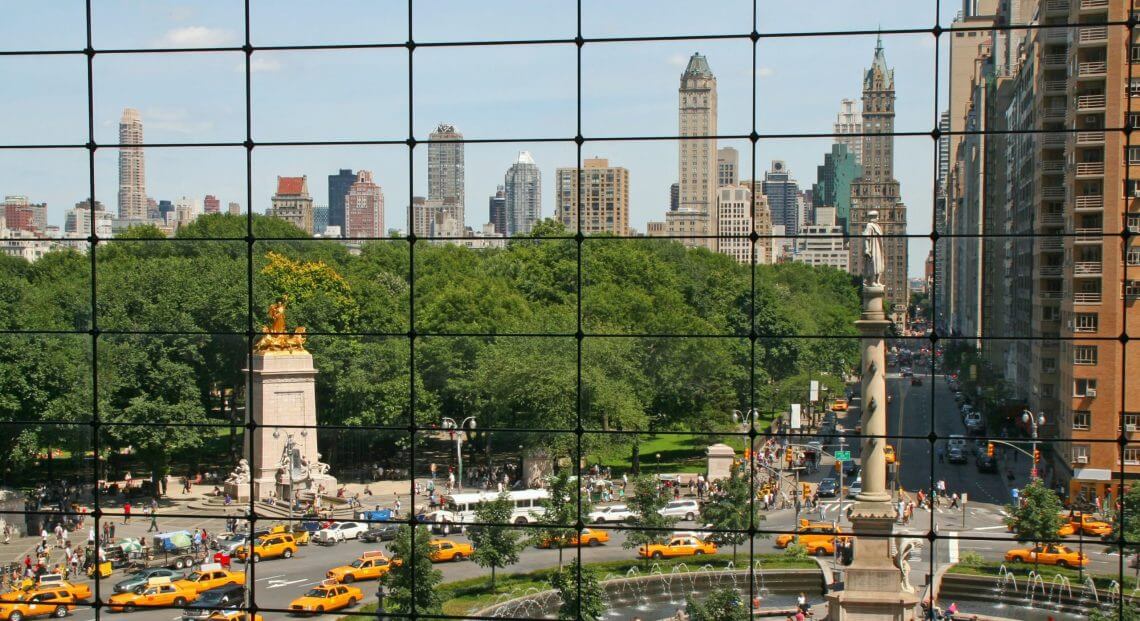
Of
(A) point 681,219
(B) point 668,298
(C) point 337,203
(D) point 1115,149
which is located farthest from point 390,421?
(C) point 337,203

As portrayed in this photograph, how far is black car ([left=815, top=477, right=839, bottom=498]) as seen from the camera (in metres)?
22.3

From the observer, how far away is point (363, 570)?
16109mm

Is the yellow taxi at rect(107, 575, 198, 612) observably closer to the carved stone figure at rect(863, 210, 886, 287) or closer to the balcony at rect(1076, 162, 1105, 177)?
the carved stone figure at rect(863, 210, 886, 287)

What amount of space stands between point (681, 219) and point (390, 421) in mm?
49816

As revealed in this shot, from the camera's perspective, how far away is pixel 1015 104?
31.6 m

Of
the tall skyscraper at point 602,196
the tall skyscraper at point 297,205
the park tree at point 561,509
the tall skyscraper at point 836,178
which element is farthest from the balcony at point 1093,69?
the tall skyscraper at point 836,178

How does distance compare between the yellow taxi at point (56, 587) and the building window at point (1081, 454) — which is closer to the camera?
the yellow taxi at point (56, 587)

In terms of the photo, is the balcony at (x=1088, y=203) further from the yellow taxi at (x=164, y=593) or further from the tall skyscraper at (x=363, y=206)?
the tall skyscraper at (x=363, y=206)

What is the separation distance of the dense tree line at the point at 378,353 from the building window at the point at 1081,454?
5.04 meters

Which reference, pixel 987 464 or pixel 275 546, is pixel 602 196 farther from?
pixel 275 546

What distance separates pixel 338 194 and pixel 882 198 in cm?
3735

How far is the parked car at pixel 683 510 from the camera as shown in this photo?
65.2 feet

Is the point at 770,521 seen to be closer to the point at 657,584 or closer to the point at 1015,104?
the point at 657,584

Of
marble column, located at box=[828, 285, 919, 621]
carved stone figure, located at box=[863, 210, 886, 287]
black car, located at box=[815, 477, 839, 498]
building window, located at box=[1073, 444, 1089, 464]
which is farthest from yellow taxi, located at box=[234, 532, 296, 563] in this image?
building window, located at box=[1073, 444, 1089, 464]
